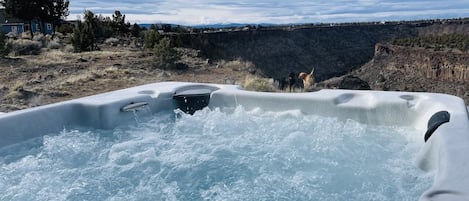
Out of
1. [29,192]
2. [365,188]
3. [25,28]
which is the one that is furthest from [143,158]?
[25,28]

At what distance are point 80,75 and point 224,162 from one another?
20.0 feet

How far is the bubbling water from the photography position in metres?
2.74

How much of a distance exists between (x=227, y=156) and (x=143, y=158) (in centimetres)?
68

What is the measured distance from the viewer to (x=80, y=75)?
8.48m

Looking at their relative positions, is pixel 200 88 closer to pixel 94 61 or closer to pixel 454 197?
pixel 454 197

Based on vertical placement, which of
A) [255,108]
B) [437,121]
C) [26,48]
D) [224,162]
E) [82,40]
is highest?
[82,40]

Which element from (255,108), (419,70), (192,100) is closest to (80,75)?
(192,100)

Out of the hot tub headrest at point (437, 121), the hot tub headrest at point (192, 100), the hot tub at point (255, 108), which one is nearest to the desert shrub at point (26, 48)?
the hot tub at point (255, 108)

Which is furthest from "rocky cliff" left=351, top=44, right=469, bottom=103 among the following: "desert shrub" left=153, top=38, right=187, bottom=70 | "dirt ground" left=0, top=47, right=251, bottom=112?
"dirt ground" left=0, top=47, right=251, bottom=112

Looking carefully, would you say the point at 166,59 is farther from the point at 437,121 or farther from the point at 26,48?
the point at 437,121

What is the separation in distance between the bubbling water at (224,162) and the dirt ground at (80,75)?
260 centimetres

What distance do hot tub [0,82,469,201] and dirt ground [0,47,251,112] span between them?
196 centimetres

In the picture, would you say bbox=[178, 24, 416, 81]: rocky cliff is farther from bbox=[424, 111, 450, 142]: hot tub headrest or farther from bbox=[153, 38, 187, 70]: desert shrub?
bbox=[424, 111, 450, 142]: hot tub headrest

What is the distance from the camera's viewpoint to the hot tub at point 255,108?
3208 mm
